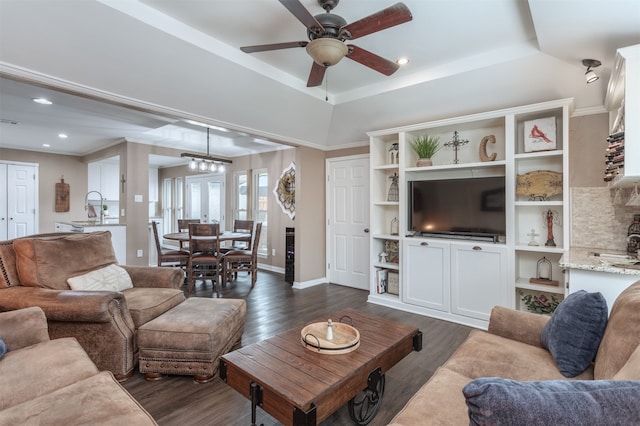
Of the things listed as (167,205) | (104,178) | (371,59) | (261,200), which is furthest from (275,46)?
(167,205)

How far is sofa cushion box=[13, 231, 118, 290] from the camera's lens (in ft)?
7.92

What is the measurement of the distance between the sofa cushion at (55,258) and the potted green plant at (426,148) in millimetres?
3605

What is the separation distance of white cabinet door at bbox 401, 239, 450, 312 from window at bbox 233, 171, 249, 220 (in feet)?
13.6

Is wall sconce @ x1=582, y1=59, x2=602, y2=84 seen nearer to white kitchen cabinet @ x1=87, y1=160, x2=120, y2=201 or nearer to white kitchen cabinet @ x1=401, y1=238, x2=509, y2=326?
white kitchen cabinet @ x1=401, y1=238, x2=509, y2=326

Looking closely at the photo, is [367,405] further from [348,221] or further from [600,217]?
[348,221]

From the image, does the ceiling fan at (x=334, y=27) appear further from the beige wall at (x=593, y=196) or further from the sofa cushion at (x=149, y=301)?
the beige wall at (x=593, y=196)

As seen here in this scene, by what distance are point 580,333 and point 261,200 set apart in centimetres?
586

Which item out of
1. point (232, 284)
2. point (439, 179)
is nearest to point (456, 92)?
point (439, 179)

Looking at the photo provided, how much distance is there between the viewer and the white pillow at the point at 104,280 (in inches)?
100

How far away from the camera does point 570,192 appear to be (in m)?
3.20

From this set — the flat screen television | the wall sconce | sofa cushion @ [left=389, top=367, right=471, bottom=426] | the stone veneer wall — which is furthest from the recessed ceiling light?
the stone veneer wall

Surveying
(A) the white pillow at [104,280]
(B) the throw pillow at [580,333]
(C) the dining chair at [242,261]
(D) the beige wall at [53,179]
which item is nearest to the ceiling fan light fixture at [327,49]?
(B) the throw pillow at [580,333]

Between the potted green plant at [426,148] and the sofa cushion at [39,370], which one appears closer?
the sofa cushion at [39,370]

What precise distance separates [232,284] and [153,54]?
3566 millimetres
